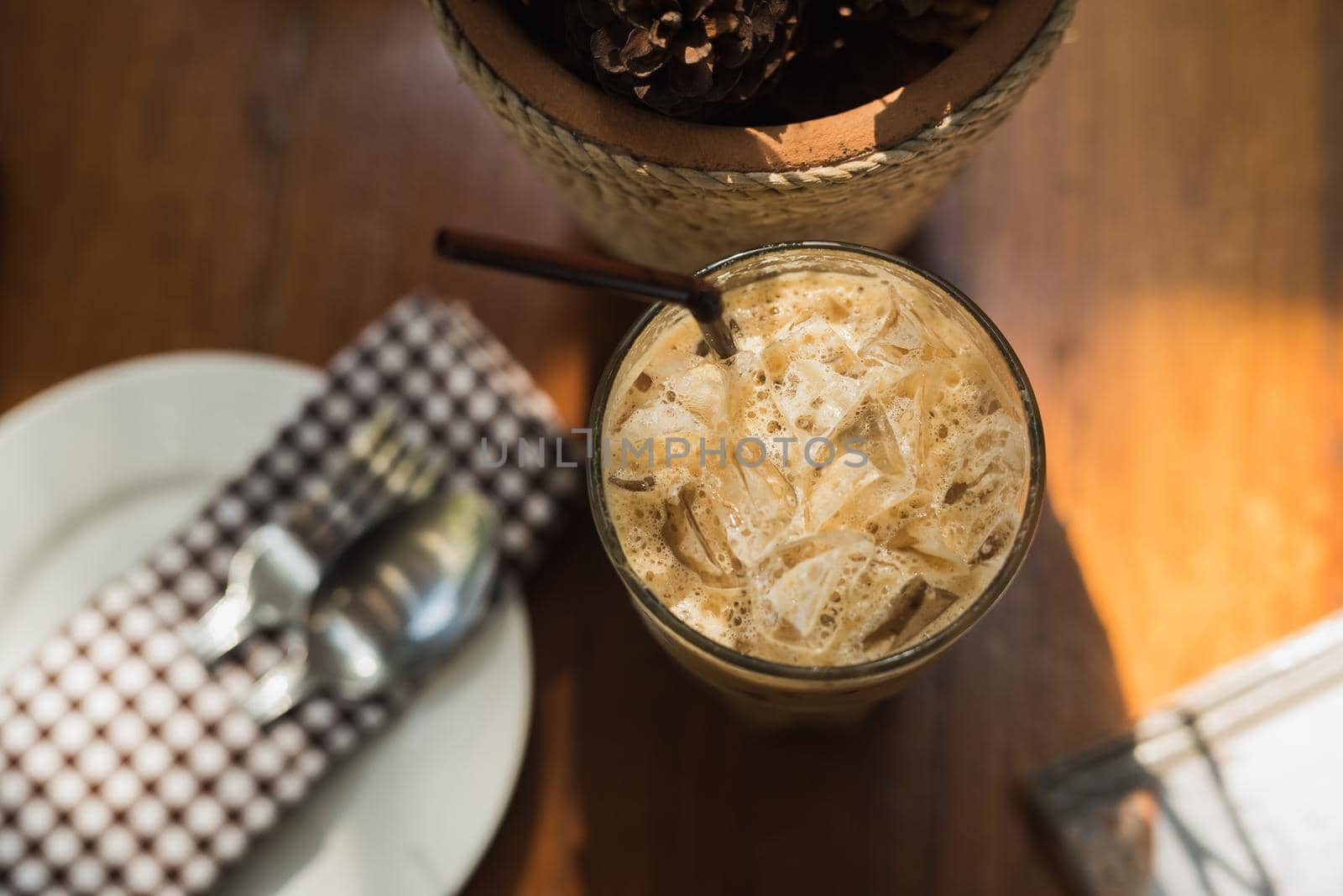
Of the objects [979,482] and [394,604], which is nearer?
[979,482]

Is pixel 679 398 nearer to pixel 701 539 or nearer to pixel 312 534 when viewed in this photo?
pixel 701 539

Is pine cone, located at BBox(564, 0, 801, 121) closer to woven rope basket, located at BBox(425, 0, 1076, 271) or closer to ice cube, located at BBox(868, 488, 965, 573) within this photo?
woven rope basket, located at BBox(425, 0, 1076, 271)

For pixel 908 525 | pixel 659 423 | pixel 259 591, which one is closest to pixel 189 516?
pixel 259 591

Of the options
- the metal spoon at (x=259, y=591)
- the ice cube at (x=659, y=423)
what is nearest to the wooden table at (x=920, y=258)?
the metal spoon at (x=259, y=591)

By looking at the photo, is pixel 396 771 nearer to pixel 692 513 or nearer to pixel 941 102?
pixel 692 513

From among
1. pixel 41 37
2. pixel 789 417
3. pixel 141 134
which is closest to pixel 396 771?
pixel 789 417

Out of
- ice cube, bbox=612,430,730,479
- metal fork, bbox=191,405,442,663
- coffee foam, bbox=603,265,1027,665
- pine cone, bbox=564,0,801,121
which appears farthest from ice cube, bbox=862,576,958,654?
metal fork, bbox=191,405,442,663
